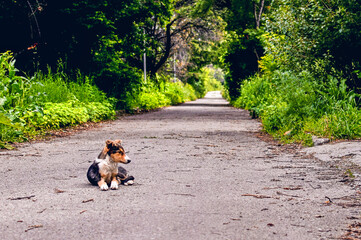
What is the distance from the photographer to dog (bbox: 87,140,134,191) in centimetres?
520

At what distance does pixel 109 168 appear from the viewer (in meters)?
5.30

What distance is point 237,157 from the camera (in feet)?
26.6

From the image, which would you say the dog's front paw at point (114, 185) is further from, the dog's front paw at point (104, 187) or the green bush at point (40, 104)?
the green bush at point (40, 104)

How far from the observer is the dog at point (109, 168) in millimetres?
5199

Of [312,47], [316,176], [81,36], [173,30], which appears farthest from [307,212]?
[173,30]

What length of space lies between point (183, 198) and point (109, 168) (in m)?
1.03

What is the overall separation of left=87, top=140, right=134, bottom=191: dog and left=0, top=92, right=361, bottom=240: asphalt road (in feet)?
0.44

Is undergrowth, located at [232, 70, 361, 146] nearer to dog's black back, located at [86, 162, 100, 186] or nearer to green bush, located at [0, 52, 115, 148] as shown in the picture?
dog's black back, located at [86, 162, 100, 186]

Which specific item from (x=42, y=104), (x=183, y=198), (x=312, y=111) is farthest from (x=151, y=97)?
(x=183, y=198)

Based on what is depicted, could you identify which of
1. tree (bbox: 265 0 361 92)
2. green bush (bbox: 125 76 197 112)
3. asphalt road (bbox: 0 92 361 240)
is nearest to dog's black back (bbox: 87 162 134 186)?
asphalt road (bbox: 0 92 361 240)

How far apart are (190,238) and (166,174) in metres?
2.81

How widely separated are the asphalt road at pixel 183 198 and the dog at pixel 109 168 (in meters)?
0.13

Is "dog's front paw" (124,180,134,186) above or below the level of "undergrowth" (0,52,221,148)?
below

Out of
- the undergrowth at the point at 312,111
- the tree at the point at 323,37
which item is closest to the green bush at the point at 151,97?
the tree at the point at 323,37
